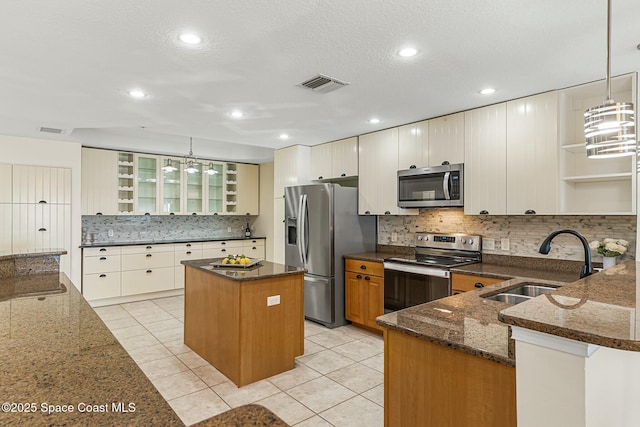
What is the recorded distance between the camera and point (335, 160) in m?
5.16

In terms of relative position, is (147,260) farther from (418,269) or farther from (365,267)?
(418,269)

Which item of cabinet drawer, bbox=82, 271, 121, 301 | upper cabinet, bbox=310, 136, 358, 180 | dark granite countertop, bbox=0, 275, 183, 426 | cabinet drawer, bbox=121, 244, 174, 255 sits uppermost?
upper cabinet, bbox=310, 136, 358, 180

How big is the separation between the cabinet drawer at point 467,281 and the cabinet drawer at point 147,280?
4.62 metres

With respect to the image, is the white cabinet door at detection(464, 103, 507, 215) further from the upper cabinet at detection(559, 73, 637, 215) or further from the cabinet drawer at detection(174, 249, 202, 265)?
the cabinet drawer at detection(174, 249, 202, 265)

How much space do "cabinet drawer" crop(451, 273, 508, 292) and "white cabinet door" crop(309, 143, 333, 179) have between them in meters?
2.44

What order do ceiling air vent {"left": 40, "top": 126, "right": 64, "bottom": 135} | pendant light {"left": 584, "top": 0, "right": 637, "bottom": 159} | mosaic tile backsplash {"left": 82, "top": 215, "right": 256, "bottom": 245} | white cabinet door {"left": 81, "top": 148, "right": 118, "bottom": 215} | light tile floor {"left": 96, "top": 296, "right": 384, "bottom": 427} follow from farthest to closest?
mosaic tile backsplash {"left": 82, "top": 215, "right": 256, "bottom": 245} → white cabinet door {"left": 81, "top": 148, "right": 118, "bottom": 215} → ceiling air vent {"left": 40, "top": 126, "right": 64, "bottom": 135} → light tile floor {"left": 96, "top": 296, "right": 384, "bottom": 427} → pendant light {"left": 584, "top": 0, "right": 637, "bottom": 159}

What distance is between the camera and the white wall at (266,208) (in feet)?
23.6

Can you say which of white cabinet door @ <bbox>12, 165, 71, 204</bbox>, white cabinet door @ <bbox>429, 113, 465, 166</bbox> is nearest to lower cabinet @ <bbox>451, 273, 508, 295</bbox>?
white cabinet door @ <bbox>429, 113, 465, 166</bbox>

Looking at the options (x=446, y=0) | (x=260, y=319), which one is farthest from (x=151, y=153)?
(x=446, y=0)

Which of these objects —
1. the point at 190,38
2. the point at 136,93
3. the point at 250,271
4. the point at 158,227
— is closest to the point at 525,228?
the point at 250,271

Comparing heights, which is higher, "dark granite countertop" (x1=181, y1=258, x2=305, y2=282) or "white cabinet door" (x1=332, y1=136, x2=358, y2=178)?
"white cabinet door" (x1=332, y1=136, x2=358, y2=178)

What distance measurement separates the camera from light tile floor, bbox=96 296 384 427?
261 cm

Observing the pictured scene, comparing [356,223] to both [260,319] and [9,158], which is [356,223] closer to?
[260,319]

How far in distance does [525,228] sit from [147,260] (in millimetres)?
5359
